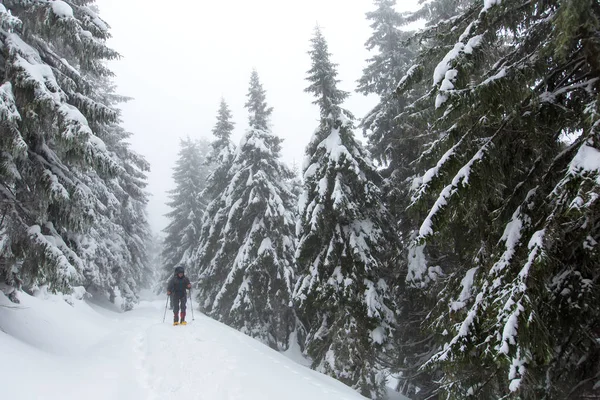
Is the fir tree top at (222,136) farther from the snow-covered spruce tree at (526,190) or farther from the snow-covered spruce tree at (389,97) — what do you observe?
the snow-covered spruce tree at (526,190)

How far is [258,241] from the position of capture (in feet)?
59.2

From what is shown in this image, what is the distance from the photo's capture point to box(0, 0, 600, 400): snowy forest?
14.9 ft

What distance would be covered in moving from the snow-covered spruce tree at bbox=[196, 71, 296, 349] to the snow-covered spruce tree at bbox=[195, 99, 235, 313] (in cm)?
56

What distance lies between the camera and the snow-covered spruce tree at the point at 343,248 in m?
11.7

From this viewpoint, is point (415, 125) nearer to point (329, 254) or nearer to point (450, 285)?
point (329, 254)

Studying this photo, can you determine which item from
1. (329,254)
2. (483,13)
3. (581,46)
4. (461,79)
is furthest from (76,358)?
(581,46)

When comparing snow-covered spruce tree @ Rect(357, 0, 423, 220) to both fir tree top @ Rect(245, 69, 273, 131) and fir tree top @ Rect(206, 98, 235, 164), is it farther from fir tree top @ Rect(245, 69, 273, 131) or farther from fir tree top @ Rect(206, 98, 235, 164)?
fir tree top @ Rect(206, 98, 235, 164)

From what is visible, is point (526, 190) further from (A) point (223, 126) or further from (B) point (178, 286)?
(A) point (223, 126)

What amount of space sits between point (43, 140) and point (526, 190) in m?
10.1

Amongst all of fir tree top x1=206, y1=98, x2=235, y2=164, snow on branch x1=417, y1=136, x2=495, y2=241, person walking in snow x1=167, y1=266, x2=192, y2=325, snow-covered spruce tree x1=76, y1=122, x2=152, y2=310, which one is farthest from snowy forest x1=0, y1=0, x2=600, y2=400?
person walking in snow x1=167, y1=266, x2=192, y2=325

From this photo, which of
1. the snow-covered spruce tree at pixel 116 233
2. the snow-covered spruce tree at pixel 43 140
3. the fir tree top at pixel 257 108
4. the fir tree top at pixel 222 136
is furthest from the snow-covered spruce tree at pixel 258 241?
the snow-covered spruce tree at pixel 43 140

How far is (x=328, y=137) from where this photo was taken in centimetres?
1312

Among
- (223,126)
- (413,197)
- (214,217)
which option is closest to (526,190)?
(413,197)

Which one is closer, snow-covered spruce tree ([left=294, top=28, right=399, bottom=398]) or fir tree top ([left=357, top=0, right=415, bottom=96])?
snow-covered spruce tree ([left=294, top=28, right=399, bottom=398])
